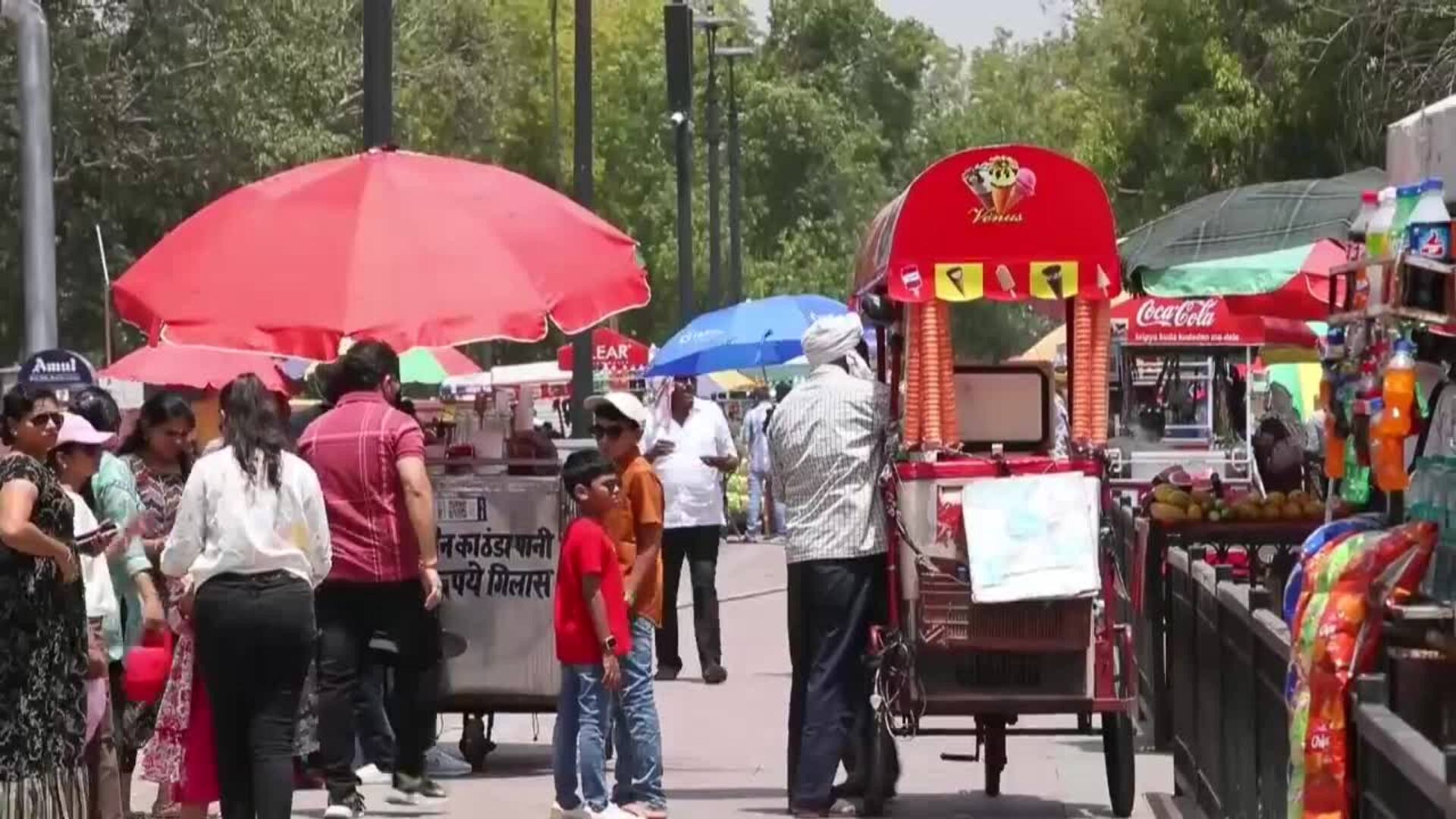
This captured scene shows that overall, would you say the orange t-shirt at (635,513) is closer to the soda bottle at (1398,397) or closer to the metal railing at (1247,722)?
the metal railing at (1247,722)

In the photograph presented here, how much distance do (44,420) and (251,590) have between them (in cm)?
96

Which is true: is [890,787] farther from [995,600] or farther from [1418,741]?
[1418,741]

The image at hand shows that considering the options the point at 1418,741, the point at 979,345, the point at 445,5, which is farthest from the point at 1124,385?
the point at 979,345

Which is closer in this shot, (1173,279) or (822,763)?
(822,763)

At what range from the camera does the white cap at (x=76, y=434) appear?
9.70 meters

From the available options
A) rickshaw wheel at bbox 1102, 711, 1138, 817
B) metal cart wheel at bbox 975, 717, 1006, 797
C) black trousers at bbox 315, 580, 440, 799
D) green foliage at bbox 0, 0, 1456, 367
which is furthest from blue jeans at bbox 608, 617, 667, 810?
green foliage at bbox 0, 0, 1456, 367

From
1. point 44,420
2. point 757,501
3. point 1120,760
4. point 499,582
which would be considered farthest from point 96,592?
point 757,501

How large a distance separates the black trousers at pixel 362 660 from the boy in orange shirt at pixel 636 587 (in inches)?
35.0

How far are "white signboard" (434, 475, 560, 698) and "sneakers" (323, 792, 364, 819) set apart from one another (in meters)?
1.35

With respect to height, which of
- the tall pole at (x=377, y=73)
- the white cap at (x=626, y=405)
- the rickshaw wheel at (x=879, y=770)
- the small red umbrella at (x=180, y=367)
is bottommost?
the rickshaw wheel at (x=879, y=770)

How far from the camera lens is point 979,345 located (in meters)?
79.6

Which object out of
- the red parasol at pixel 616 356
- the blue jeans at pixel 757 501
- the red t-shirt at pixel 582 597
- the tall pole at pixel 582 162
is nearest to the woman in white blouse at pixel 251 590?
the red t-shirt at pixel 582 597

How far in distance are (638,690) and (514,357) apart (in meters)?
69.8

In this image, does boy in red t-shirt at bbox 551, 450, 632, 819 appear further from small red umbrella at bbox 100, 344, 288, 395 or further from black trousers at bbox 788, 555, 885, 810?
small red umbrella at bbox 100, 344, 288, 395
